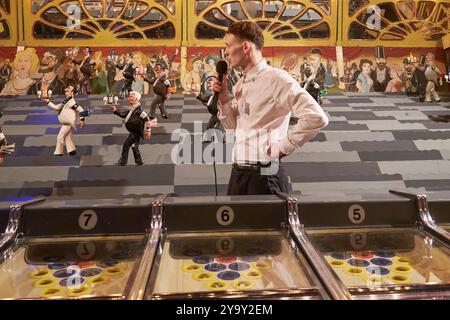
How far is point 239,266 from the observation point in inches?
46.8

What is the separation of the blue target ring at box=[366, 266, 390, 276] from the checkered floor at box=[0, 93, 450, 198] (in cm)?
258

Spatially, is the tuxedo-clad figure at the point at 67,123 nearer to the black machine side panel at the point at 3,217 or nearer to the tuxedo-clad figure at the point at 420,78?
the black machine side panel at the point at 3,217

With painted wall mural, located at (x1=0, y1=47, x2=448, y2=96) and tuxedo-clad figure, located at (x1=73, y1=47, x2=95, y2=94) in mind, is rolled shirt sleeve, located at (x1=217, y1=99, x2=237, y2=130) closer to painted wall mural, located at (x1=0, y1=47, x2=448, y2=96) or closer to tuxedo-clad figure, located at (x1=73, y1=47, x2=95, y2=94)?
painted wall mural, located at (x1=0, y1=47, x2=448, y2=96)

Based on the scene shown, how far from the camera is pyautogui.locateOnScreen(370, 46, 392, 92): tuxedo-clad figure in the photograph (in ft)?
22.2

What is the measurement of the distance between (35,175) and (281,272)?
12.3 ft

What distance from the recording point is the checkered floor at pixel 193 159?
164 inches

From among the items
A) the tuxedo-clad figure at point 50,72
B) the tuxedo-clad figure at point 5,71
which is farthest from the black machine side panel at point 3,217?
the tuxedo-clad figure at point 5,71

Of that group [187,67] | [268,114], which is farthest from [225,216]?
[187,67]

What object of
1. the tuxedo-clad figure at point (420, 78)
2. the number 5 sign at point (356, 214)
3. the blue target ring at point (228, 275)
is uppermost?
the tuxedo-clad figure at point (420, 78)

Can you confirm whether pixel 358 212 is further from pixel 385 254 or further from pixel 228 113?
pixel 228 113

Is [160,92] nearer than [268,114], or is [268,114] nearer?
[268,114]

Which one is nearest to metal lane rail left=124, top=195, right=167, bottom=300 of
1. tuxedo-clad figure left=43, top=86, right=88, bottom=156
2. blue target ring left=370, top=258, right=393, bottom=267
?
blue target ring left=370, top=258, right=393, bottom=267

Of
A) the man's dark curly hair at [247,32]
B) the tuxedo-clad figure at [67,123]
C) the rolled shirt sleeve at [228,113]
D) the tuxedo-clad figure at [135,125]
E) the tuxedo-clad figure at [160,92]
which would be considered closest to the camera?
the man's dark curly hair at [247,32]

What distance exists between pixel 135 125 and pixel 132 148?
252 mm
